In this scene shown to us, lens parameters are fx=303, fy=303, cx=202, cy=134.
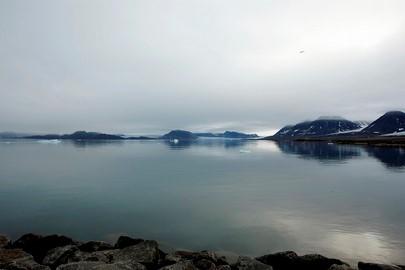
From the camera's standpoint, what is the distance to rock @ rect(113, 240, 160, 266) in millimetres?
12711

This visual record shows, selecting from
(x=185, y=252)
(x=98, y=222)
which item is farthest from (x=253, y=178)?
(x=185, y=252)

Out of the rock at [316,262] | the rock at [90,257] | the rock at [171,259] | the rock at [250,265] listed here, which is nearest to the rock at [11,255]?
the rock at [90,257]

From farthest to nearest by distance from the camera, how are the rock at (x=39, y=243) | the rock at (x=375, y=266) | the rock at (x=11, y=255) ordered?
the rock at (x=39, y=243) → the rock at (x=11, y=255) → the rock at (x=375, y=266)

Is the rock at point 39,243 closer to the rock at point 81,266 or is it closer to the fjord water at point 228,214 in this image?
the fjord water at point 228,214

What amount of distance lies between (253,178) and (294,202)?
1538 centimetres

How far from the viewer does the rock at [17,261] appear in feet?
37.5

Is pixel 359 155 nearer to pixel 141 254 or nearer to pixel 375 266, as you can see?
pixel 375 266

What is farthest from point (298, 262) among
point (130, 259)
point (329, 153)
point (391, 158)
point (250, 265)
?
point (329, 153)

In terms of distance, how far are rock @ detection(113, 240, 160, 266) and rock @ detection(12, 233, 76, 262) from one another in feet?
12.4

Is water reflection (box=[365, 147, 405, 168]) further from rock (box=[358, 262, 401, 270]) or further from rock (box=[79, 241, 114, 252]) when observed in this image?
rock (box=[79, 241, 114, 252])

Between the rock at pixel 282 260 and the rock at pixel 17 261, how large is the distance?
29.3ft

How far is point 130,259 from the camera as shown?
502 inches

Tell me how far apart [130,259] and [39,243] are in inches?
211

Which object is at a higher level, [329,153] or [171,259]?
[329,153]
